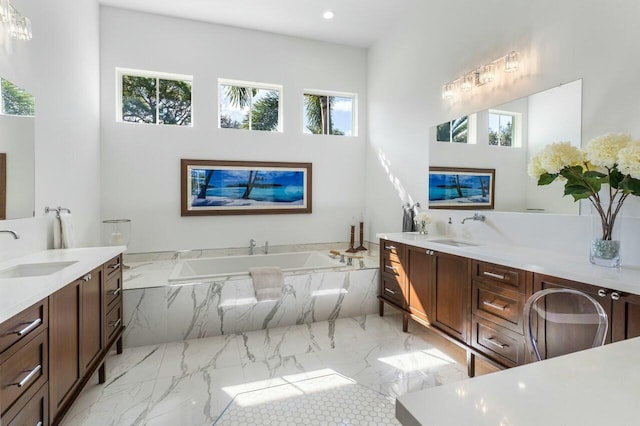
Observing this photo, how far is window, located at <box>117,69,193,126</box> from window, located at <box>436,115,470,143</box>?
9.67ft

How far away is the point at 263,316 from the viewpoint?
10.3ft

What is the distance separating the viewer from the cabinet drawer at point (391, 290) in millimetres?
3140

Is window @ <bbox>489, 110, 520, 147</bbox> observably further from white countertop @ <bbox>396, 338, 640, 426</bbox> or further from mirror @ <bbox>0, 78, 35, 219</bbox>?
mirror @ <bbox>0, 78, 35, 219</bbox>

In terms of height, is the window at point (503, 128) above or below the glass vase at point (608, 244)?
above

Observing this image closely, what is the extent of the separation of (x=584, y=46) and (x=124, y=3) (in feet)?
14.2

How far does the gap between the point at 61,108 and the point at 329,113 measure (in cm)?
304

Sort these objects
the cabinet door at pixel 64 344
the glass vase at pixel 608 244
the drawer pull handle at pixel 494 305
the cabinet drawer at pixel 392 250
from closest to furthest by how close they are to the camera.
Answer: the cabinet door at pixel 64 344 < the glass vase at pixel 608 244 < the drawer pull handle at pixel 494 305 < the cabinet drawer at pixel 392 250

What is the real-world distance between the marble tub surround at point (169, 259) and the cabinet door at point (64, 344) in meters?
1.09

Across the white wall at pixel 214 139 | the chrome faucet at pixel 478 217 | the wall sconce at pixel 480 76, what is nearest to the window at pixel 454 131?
the wall sconce at pixel 480 76

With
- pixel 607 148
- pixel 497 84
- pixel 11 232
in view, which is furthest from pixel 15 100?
pixel 497 84

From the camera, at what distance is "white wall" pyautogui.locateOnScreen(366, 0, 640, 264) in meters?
1.92

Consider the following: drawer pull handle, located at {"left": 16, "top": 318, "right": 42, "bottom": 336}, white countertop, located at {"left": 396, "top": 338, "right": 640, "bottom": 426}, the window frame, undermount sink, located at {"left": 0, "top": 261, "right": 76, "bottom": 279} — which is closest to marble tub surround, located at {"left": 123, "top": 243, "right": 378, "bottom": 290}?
undermount sink, located at {"left": 0, "top": 261, "right": 76, "bottom": 279}

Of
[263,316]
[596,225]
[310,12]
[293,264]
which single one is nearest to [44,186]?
[263,316]

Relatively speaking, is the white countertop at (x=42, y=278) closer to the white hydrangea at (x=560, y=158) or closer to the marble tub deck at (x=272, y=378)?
the marble tub deck at (x=272, y=378)
